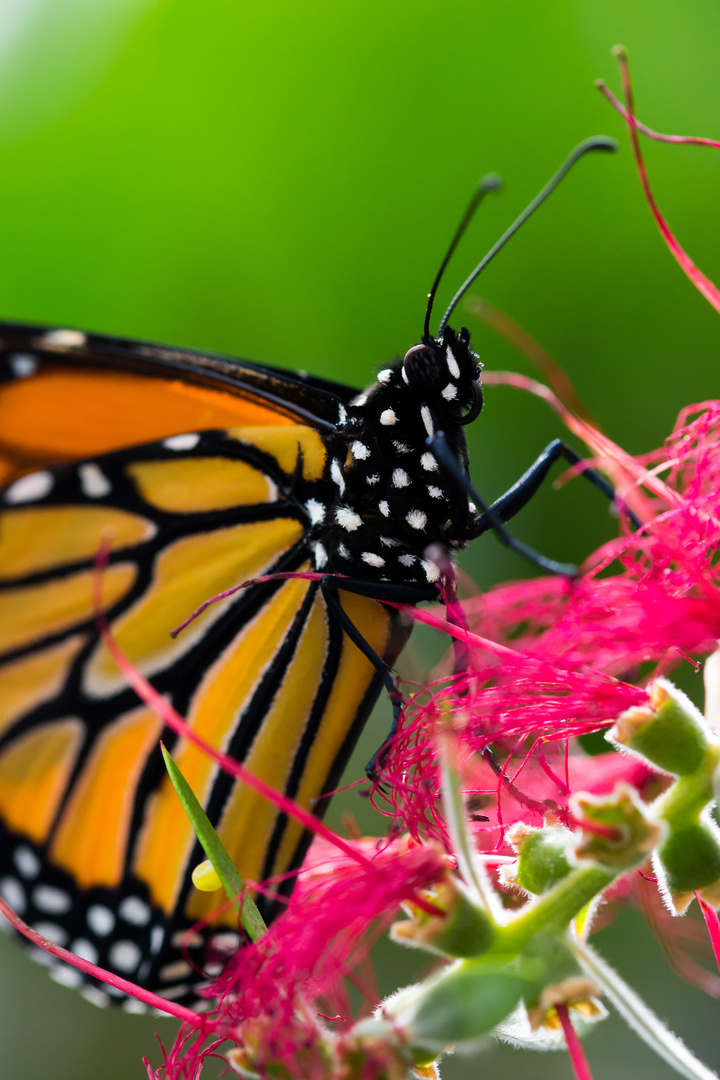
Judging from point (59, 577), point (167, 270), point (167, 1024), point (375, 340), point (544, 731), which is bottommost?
point (167, 1024)

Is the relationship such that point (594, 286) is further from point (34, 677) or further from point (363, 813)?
point (34, 677)

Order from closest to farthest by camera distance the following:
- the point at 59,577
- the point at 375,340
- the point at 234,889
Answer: the point at 234,889 < the point at 59,577 < the point at 375,340

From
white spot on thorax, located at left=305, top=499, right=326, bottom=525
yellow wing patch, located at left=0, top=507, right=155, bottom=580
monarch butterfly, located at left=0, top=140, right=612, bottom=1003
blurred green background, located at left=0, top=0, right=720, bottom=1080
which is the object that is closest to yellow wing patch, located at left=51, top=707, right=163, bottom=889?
monarch butterfly, located at left=0, top=140, right=612, bottom=1003

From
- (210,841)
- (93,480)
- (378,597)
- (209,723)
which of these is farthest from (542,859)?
(93,480)

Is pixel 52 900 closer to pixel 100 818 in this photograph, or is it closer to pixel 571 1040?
pixel 100 818

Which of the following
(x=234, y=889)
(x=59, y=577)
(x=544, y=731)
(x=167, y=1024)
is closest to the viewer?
(x=234, y=889)

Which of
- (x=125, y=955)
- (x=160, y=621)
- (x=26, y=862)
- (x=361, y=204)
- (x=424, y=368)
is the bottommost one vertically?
(x=125, y=955)

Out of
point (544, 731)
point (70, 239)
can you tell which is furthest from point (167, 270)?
point (544, 731)
